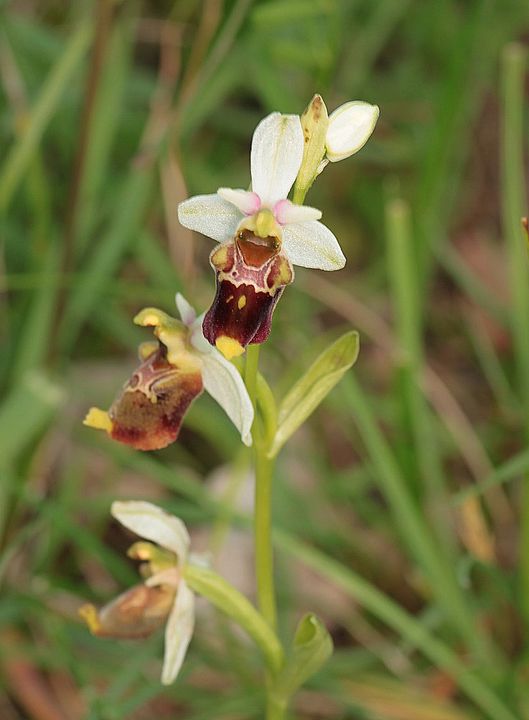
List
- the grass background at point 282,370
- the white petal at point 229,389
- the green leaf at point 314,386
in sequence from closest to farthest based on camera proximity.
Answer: the white petal at point 229,389 < the green leaf at point 314,386 < the grass background at point 282,370

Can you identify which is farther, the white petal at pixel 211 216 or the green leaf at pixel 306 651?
the green leaf at pixel 306 651

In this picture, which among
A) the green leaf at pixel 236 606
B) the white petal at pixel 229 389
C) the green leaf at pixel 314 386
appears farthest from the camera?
the green leaf at pixel 236 606

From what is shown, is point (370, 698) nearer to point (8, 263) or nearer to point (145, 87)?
point (8, 263)

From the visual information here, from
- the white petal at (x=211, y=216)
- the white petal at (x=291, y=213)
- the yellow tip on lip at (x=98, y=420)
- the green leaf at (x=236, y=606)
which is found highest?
the white petal at (x=211, y=216)

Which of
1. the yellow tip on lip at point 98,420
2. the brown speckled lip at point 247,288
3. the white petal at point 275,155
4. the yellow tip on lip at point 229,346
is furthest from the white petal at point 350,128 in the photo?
the yellow tip on lip at point 98,420

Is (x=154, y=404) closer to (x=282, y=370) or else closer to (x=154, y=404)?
(x=154, y=404)

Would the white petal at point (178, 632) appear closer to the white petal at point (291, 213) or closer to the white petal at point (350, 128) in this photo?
the white petal at point (291, 213)
